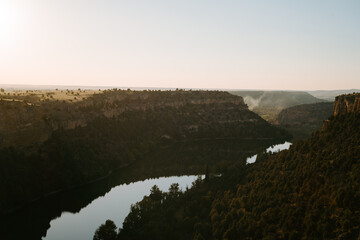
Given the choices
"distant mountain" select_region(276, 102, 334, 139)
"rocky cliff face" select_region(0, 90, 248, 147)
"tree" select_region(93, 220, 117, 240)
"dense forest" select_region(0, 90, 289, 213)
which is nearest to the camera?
"tree" select_region(93, 220, 117, 240)

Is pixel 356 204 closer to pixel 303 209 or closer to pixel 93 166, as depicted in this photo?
pixel 303 209

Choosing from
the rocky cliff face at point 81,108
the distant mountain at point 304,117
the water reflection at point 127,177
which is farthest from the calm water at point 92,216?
the distant mountain at point 304,117

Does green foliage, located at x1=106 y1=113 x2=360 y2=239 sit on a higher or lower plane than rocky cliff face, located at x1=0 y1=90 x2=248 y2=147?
lower

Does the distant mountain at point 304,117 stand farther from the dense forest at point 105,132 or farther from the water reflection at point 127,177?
the water reflection at point 127,177

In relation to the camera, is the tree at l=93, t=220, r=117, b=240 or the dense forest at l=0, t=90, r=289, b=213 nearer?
the tree at l=93, t=220, r=117, b=240

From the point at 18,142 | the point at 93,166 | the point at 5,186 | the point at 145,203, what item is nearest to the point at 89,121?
the point at 93,166

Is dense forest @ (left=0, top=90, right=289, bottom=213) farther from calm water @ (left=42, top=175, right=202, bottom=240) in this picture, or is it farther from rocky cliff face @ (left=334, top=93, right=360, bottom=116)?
rocky cliff face @ (left=334, top=93, right=360, bottom=116)

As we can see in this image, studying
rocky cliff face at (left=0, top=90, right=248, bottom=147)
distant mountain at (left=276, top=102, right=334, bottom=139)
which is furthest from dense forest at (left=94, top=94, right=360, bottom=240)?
distant mountain at (left=276, top=102, right=334, bottom=139)
